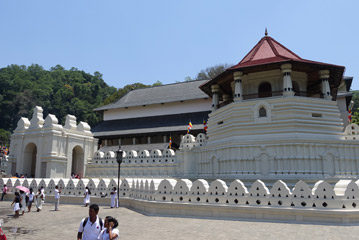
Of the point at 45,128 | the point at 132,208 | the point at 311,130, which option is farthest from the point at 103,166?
the point at 311,130

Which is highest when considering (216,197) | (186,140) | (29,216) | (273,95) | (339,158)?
(273,95)

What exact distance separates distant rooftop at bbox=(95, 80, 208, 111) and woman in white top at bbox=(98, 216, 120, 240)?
106ft

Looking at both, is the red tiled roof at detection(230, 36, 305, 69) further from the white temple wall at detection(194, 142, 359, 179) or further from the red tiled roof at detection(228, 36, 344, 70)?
the white temple wall at detection(194, 142, 359, 179)

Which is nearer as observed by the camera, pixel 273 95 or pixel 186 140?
pixel 273 95

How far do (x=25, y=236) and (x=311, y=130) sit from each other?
18.4 metres

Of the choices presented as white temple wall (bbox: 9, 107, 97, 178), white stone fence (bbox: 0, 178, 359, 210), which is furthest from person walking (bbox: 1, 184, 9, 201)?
white stone fence (bbox: 0, 178, 359, 210)

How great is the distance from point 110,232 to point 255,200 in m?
7.82

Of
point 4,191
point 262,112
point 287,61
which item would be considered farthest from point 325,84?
point 4,191

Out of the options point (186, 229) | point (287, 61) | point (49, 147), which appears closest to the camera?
point (186, 229)

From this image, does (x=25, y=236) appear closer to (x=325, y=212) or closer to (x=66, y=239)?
(x=66, y=239)

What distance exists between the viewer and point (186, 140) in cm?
2433

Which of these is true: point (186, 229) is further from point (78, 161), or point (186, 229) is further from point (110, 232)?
point (78, 161)

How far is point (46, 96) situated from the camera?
79438mm

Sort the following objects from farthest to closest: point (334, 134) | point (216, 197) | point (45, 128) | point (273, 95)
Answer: point (45, 128)
point (273, 95)
point (334, 134)
point (216, 197)
